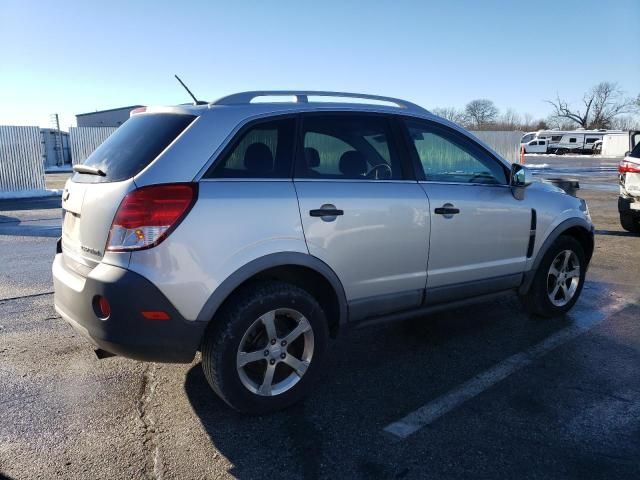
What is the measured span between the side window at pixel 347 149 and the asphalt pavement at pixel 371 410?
140 centimetres

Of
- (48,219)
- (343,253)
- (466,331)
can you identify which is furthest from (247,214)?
(48,219)

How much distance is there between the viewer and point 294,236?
10.1ft

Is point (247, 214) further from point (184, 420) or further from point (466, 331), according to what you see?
point (466, 331)

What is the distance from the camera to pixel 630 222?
30.1 feet

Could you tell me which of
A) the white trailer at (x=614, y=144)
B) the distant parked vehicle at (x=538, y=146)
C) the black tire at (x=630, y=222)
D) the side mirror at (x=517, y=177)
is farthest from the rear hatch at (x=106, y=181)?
the distant parked vehicle at (x=538, y=146)

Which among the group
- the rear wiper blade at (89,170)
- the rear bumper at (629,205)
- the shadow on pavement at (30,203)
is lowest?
the shadow on pavement at (30,203)

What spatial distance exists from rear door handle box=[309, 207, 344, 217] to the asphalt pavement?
1.15 m

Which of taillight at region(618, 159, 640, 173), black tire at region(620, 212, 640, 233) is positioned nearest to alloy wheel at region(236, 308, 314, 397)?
taillight at region(618, 159, 640, 173)

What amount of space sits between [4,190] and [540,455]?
19610 mm

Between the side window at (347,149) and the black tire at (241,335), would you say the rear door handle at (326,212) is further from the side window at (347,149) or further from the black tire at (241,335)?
the black tire at (241,335)

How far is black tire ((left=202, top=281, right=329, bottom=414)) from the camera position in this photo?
2.91 meters

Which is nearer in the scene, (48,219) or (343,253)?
(343,253)

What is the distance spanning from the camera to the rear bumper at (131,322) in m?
2.70

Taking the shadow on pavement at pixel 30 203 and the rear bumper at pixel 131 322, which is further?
the shadow on pavement at pixel 30 203
